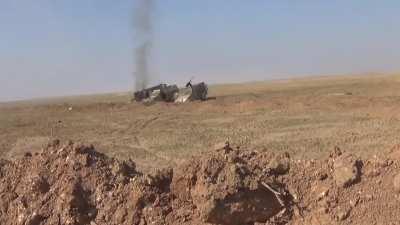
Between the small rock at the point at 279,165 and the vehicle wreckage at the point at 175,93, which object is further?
the vehicle wreckage at the point at 175,93

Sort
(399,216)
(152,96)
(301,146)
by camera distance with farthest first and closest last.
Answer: (152,96), (301,146), (399,216)

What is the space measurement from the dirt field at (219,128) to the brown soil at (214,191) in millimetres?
8306

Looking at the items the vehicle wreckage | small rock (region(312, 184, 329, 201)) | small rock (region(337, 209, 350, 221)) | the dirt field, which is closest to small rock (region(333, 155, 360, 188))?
small rock (region(312, 184, 329, 201))

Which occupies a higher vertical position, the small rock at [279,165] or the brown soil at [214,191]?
the small rock at [279,165]

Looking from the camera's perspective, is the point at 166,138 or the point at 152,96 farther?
the point at 152,96

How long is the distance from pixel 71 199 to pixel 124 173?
2.08ft

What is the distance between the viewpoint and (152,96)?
44.4 metres

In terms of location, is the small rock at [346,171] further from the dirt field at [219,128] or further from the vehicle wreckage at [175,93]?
the vehicle wreckage at [175,93]

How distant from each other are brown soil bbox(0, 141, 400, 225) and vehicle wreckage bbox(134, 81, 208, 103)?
34410mm

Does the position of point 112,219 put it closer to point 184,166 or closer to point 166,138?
point 184,166

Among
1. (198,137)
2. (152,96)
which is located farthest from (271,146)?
(152,96)

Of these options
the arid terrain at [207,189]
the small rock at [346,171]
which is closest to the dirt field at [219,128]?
the arid terrain at [207,189]

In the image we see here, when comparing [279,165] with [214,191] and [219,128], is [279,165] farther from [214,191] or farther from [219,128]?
[219,128]

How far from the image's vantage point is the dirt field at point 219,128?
19922 mm
